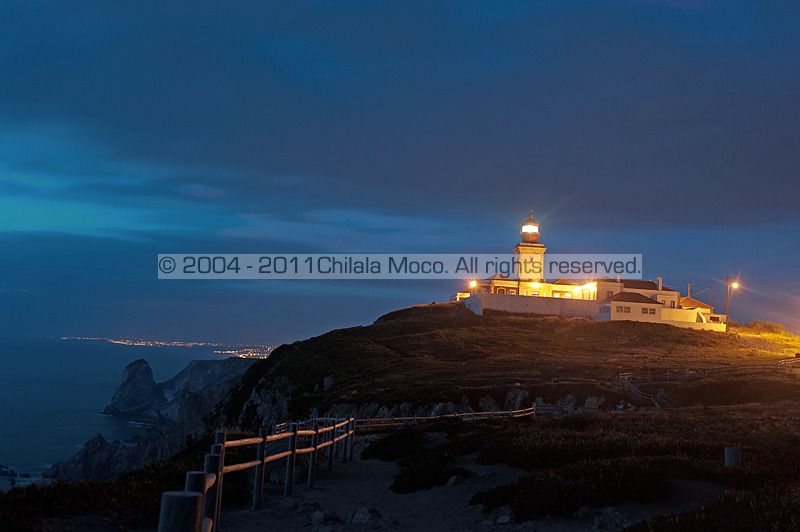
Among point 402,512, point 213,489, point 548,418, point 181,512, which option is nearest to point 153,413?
point 548,418

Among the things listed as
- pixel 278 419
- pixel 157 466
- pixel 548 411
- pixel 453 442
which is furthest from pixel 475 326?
pixel 157 466

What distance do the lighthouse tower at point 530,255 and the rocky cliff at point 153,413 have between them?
5626cm

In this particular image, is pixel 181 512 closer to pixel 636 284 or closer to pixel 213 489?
pixel 213 489

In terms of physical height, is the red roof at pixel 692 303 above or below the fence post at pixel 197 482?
above

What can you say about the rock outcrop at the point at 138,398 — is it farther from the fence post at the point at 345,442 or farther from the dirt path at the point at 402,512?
the dirt path at the point at 402,512

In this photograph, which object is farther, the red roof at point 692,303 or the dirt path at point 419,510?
the red roof at point 692,303

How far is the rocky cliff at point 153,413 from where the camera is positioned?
81000 mm

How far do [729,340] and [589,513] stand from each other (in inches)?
3467

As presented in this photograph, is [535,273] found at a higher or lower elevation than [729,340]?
higher

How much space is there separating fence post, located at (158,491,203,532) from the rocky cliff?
11530mm

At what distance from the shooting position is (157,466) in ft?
46.0

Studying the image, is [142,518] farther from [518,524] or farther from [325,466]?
[325,466]

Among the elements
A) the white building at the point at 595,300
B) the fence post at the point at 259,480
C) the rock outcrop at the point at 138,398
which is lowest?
the rock outcrop at the point at 138,398

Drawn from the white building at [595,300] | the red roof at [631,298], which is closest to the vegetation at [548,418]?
the white building at [595,300]
